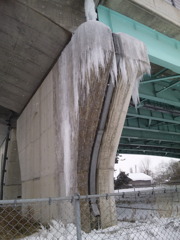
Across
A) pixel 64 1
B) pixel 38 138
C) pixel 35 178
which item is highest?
pixel 64 1

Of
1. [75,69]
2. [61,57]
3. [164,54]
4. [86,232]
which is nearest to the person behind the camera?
[86,232]

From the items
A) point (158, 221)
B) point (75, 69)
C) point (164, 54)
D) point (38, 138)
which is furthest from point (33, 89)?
point (158, 221)

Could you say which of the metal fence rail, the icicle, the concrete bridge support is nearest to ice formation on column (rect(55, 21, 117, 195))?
the concrete bridge support

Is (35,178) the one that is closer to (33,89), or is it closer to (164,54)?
(33,89)

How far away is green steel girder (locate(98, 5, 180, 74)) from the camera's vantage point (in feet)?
20.2

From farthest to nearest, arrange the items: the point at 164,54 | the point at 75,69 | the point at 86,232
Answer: the point at 164,54 → the point at 75,69 → the point at 86,232

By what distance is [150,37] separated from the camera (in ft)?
22.2

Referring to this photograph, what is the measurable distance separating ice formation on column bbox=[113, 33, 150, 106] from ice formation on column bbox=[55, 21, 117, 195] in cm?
23

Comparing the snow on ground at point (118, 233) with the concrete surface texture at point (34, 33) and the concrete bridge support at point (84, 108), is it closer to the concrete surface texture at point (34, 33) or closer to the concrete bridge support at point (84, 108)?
the concrete bridge support at point (84, 108)

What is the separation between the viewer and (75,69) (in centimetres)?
474

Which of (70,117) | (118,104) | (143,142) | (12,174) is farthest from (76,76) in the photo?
(143,142)

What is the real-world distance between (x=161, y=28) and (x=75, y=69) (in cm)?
385

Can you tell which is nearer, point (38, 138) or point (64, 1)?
point (64, 1)

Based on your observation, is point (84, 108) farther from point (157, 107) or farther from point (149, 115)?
point (149, 115)
